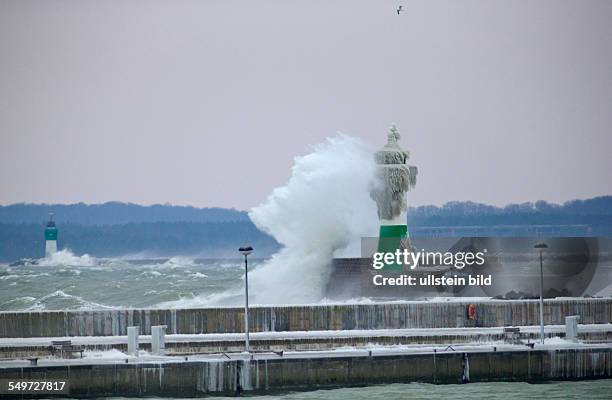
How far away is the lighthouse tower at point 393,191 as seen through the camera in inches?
1703

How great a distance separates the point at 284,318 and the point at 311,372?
479 centimetres

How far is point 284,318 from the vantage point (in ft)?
Answer: 123

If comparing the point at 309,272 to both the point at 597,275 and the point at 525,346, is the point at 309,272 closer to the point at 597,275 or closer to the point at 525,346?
the point at 597,275

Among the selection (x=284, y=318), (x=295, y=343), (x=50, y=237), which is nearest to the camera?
(x=295, y=343)

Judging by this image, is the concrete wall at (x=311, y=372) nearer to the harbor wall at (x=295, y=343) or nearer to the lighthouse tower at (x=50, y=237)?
the harbor wall at (x=295, y=343)

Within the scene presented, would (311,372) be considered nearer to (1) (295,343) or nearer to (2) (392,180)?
(1) (295,343)

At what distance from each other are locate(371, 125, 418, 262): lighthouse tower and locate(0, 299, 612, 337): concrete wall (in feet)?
16.7

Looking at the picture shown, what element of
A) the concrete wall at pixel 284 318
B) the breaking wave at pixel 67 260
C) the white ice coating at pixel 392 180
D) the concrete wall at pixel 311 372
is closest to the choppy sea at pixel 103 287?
the breaking wave at pixel 67 260

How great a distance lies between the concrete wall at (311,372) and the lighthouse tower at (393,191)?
9.51m

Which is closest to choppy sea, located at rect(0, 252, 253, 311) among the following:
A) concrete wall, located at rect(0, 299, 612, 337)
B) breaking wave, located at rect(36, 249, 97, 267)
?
breaking wave, located at rect(36, 249, 97, 267)

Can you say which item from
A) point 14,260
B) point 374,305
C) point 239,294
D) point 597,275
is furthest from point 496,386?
point 14,260

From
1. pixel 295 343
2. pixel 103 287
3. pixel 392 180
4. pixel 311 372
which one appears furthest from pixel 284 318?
pixel 103 287

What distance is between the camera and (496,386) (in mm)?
33219

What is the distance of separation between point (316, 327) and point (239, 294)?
13792 millimetres
